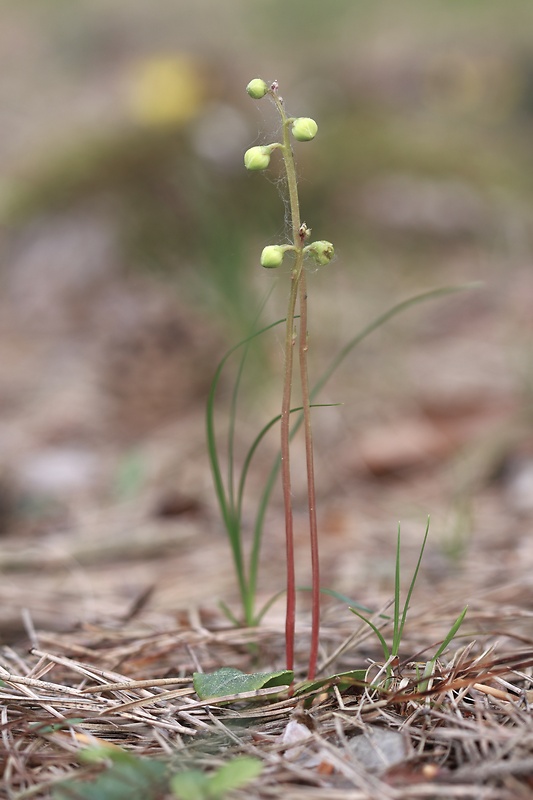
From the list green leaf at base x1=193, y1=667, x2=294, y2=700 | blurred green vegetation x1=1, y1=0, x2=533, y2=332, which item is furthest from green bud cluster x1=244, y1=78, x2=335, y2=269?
blurred green vegetation x1=1, y1=0, x2=533, y2=332

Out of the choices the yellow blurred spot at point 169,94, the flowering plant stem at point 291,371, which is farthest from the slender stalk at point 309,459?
the yellow blurred spot at point 169,94

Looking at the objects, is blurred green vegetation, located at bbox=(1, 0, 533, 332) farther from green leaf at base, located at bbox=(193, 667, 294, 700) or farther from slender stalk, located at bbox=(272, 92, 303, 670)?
green leaf at base, located at bbox=(193, 667, 294, 700)

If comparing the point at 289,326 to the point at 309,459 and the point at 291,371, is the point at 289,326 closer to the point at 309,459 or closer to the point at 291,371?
the point at 291,371

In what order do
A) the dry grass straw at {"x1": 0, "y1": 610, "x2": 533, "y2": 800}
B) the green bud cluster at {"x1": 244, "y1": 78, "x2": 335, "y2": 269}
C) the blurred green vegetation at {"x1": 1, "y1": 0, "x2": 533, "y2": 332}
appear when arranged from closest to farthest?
the dry grass straw at {"x1": 0, "y1": 610, "x2": 533, "y2": 800}
the green bud cluster at {"x1": 244, "y1": 78, "x2": 335, "y2": 269}
the blurred green vegetation at {"x1": 1, "y1": 0, "x2": 533, "y2": 332}

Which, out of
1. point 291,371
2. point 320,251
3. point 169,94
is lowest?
point 291,371

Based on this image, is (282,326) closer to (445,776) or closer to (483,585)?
(483,585)

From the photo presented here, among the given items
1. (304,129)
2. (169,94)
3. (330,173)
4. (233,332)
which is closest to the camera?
(304,129)

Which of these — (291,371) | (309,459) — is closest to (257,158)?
(291,371)

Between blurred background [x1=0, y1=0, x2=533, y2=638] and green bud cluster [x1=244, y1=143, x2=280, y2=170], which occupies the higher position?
green bud cluster [x1=244, y1=143, x2=280, y2=170]
